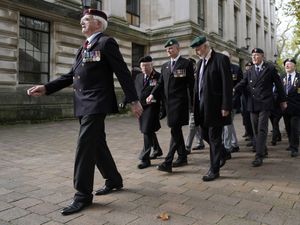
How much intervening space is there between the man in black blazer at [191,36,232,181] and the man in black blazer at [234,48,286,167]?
1172 millimetres

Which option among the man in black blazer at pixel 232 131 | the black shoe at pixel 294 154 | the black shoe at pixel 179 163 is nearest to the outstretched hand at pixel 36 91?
the black shoe at pixel 179 163

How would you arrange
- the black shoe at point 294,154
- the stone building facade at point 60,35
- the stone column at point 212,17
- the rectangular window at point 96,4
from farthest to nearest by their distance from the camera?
the stone column at point 212,17, the rectangular window at point 96,4, the stone building facade at point 60,35, the black shoe at point 294,154

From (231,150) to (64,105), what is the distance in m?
8.93

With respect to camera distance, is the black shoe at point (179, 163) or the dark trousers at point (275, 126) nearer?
the black shoe at point (179, 163)

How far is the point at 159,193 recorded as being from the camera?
13.2 feet

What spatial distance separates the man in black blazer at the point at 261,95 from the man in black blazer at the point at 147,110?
1709mm

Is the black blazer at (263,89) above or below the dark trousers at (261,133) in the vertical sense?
above

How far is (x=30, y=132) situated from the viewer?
9.82 metres

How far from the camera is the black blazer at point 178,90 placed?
17.3 ft

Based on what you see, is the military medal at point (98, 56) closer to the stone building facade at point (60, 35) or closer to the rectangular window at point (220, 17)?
the stone building facade at point (60, 35)

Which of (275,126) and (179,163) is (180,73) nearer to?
(179,163)

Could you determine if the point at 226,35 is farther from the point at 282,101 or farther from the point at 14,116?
A: the point at 282,101

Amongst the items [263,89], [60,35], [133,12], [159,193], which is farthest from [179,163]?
[133,12]

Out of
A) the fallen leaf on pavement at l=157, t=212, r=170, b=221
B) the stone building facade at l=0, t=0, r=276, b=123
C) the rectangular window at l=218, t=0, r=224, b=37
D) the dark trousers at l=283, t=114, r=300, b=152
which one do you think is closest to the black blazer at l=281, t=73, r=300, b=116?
the dark trousers at l=283, t=114, r=300, b=152
